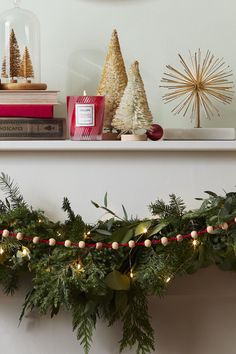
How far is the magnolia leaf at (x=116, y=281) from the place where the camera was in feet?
4.94

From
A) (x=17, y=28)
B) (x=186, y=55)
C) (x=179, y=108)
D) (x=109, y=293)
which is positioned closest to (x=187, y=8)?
(x=186, y=55)

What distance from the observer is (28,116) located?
1.61 metres

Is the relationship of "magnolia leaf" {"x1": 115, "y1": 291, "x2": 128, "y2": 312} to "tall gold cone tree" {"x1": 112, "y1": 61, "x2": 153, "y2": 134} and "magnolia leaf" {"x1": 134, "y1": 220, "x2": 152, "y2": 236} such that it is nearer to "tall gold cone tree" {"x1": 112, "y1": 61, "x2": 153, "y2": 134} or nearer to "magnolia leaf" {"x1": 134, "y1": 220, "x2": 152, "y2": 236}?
"magnolia leaf" {"x1": 134, "y1": 220, "x2": 152, "y2": 236}

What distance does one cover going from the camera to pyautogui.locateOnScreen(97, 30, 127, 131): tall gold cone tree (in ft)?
5.51

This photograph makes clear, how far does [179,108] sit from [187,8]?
0.83 ft

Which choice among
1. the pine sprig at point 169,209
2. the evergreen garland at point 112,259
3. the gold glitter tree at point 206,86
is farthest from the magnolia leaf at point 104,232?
the gold glitter tree at point 206,86

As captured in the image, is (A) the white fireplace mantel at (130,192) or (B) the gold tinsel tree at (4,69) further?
(B) the gold tinsel tree at (4,69)

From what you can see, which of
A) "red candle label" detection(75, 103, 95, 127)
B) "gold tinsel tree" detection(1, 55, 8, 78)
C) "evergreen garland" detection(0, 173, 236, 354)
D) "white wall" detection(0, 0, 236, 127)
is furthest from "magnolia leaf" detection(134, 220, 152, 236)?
"gold tinsel tree" detection(1, 55, 8, 78)

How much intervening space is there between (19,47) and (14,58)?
0.07 m

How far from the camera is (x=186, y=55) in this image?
1.82 meters

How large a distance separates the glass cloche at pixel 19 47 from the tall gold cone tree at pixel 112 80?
0.15 meters

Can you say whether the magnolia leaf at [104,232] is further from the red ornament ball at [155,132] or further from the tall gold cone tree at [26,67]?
the tall gold cone tree at [26,67]

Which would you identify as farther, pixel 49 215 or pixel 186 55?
Result: pixel 186 55

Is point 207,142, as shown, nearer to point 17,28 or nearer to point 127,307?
point 127,307
